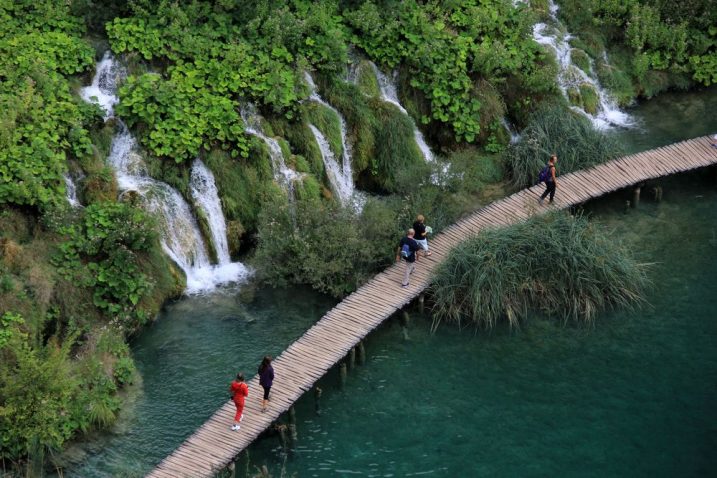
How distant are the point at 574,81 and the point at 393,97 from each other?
243 inches

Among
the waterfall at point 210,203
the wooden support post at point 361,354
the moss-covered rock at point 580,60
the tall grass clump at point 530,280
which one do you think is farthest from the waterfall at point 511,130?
the wooden support post at point 361,354

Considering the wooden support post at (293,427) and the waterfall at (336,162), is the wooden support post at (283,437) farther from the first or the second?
the waterfall at (336,162)

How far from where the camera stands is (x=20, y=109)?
25062 mm

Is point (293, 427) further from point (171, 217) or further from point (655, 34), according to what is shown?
point (655, 34)

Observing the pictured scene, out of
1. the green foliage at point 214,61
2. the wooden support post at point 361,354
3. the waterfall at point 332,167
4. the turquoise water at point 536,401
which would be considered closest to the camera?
the turquoise water at point 536,401

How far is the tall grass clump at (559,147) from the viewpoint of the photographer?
2912cm

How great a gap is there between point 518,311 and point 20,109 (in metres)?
13.3

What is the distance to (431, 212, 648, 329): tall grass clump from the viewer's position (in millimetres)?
24688

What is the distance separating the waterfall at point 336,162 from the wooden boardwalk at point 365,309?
11.0 ft

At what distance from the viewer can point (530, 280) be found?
984 inches

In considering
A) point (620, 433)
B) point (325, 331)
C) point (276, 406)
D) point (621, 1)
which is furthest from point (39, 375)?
point (621, 1)

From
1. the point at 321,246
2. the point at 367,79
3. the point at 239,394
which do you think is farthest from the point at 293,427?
the point at 367,79

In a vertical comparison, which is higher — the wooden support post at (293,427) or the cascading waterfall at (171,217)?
the cascading waterfall at (171,217)

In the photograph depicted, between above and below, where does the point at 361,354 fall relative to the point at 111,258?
below
